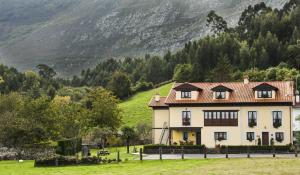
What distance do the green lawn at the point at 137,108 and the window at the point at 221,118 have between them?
3203 cm

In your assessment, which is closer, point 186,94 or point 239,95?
point 239,95

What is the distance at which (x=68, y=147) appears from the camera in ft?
225

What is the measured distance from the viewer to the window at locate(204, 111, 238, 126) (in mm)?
73562

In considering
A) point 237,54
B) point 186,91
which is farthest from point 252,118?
point 237,54

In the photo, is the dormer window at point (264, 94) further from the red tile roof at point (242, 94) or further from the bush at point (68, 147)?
the bush at point (68, 147)

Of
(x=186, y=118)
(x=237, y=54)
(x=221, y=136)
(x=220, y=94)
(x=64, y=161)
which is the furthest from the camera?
(x=237, y=54)

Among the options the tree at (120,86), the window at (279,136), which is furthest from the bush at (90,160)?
the tree at (120,86)

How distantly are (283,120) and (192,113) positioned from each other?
11.1m

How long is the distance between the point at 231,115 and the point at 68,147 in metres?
20.3

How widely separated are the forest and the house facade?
7.59 metres

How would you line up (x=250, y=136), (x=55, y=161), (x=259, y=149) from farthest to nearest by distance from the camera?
1. (x=250, y=136)
2. (x=259, y=149)
3. (x=55, y=161)

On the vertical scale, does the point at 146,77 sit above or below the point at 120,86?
above

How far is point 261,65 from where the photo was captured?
132 metres

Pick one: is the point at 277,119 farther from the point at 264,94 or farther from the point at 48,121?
the point at 48,121
